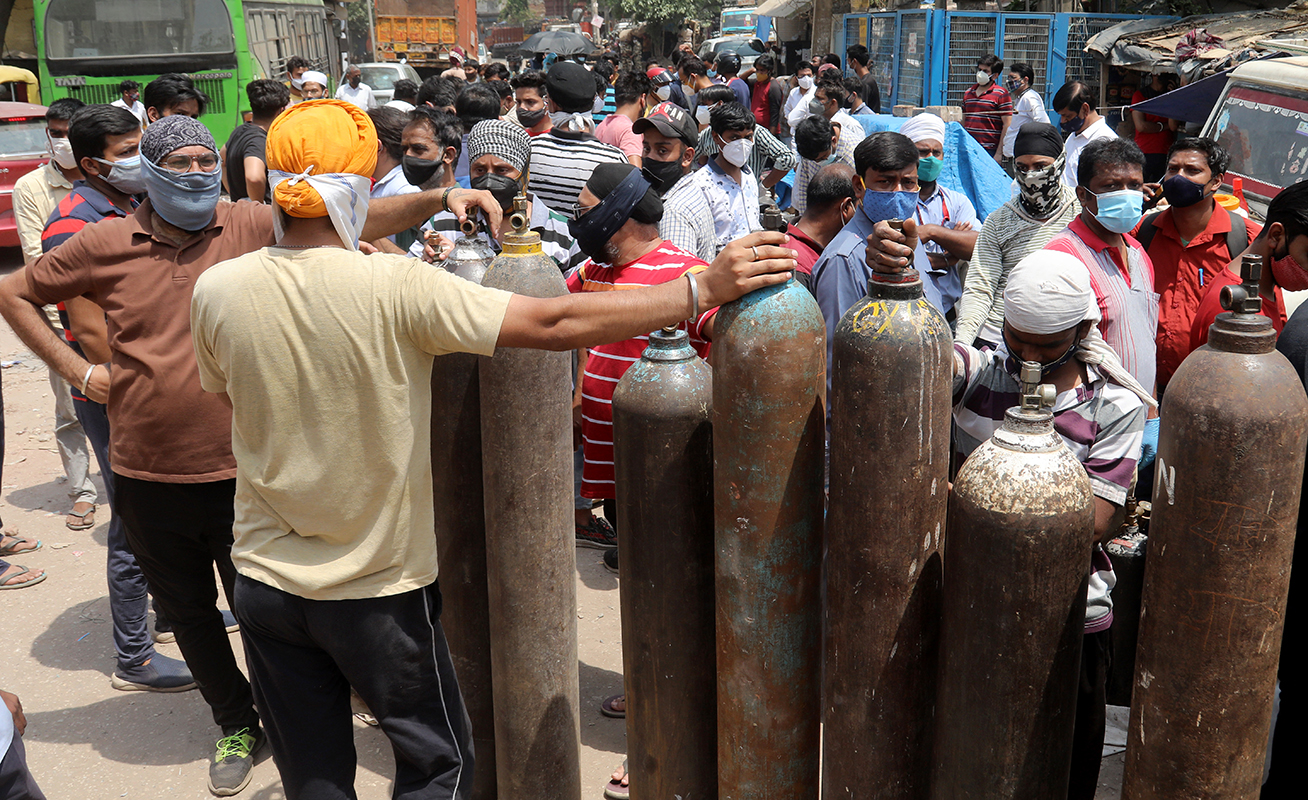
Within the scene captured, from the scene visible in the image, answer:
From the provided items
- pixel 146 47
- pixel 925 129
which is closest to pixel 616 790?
pixel 925 129

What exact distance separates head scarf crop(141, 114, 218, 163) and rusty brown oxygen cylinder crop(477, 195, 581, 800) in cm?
127

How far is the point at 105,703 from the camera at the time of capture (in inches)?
167

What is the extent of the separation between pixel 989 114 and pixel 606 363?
36.4ft

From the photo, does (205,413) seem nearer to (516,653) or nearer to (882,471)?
(516,653)

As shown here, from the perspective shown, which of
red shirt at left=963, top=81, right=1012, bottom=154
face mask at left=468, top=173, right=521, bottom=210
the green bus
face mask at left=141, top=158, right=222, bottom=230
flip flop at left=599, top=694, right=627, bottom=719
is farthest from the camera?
the green bus

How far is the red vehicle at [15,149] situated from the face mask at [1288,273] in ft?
40.4

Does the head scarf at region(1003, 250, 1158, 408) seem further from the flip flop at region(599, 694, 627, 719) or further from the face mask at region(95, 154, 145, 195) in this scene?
the face mask at region(95, 154, 145, 195)

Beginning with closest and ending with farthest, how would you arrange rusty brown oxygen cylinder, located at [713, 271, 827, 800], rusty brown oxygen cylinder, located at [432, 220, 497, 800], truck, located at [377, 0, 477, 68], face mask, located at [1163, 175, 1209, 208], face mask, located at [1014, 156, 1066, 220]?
rusty brown oxygen cylinder, located at [713, 271, 827, 800] < rusty brown oxygen cylinder, located at [432, 220, 497, 800] < face mask, located at [1014, 156, 1066, 220] < face mask, located at [1163, 175, 1209, 208] < truck, located at [377, 0, 477, 68]

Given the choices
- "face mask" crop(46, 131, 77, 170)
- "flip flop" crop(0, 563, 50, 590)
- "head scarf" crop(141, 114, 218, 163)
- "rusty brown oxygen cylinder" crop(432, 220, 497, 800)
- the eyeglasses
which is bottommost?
"flip flop" crop(0, 563, 50, 590)

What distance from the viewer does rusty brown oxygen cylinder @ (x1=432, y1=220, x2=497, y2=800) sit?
2.99 m

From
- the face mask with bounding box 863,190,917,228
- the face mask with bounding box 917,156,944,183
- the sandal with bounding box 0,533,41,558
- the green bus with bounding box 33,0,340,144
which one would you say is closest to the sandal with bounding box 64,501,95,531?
the sandal with bounding box 0,533,41,558

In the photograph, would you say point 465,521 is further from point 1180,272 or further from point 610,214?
point 1180,272

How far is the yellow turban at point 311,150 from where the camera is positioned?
2.30 m

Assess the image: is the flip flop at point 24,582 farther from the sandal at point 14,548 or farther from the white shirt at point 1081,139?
the white shirt at point 1081,139
